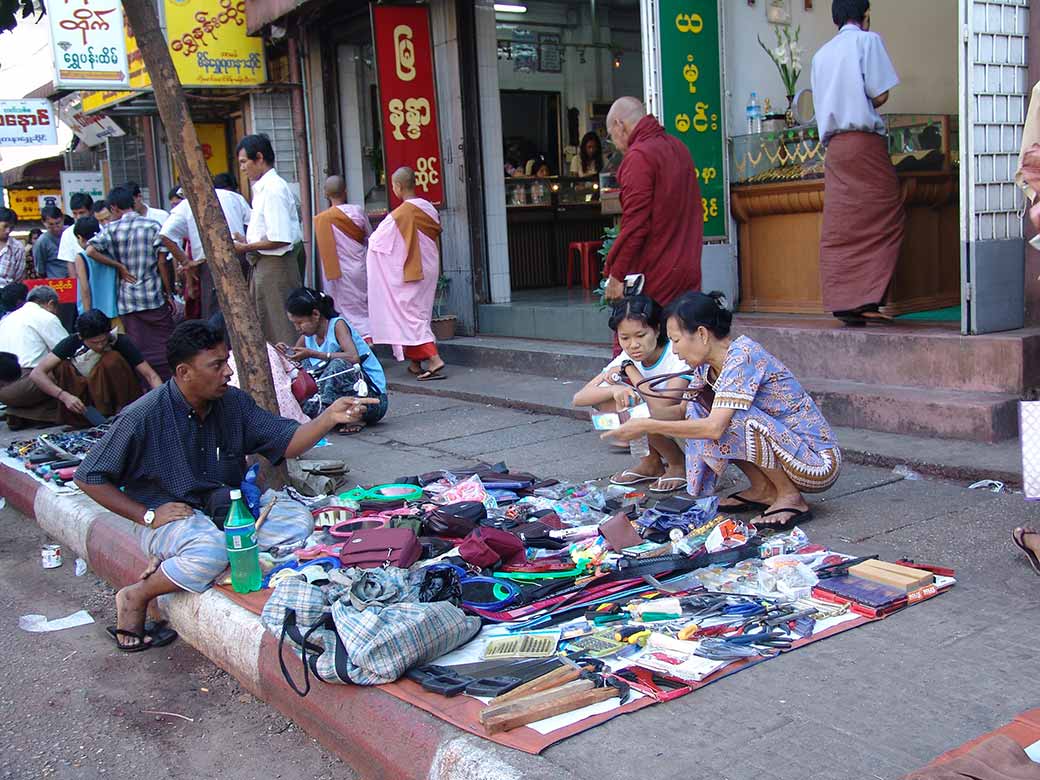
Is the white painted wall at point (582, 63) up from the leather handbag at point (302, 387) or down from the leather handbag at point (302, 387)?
up

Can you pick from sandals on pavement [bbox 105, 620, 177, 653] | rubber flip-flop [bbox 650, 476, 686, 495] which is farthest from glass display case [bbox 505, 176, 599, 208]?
sandals on pavement [bbox 105, 620, 177, 653]

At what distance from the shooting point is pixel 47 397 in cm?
826

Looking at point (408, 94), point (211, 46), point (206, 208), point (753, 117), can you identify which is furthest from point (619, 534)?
point (211, 46)

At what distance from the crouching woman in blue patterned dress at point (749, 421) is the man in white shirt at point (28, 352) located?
5638 millimetres

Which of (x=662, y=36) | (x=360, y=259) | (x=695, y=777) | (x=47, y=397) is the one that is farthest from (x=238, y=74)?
(x=695, y=777)

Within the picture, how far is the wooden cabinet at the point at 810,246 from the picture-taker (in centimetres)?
689

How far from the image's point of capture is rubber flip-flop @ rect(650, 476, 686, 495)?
5145mm

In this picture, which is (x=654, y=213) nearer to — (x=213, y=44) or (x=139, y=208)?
(x=139, y=208)

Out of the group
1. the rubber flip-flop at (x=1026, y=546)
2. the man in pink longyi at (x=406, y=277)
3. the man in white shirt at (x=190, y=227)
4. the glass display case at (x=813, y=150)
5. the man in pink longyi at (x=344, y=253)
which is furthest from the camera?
the man in pink longyi at (x=344, y=253)

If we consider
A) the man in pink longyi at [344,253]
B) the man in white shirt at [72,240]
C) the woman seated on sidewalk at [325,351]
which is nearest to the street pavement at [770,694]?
the woman seated on sidewalk at [325,351]

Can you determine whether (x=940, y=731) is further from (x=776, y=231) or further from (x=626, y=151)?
(x=776, y=231)

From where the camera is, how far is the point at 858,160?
611 centimetres

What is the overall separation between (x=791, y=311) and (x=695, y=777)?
543 cm

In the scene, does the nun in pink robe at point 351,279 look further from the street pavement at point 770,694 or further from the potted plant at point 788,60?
the street pavement at point 770,694
